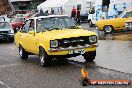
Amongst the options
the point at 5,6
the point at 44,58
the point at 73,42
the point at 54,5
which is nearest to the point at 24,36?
the point at 44,58

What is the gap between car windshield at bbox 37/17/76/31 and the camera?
13.1 m

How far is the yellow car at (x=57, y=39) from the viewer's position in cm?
1187

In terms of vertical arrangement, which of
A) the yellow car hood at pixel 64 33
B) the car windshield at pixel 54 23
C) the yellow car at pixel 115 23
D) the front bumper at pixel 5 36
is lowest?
A: the front bumper at pixel 5 36

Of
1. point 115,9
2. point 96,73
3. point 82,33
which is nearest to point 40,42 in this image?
point 82,33

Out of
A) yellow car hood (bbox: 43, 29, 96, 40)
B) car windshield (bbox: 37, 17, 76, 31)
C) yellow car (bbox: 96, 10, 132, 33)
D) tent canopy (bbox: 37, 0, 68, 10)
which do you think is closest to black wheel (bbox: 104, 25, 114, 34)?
yellow car (bbox: 96, 10, 132, 33)

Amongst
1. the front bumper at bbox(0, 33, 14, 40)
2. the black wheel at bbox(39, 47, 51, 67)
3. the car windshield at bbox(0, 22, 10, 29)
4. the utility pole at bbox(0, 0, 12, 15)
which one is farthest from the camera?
the utility pole at bbox(0, 0, 12, 15)

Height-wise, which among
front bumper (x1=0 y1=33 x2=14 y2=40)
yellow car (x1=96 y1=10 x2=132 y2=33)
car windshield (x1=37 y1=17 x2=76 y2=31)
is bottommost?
front bumper (x1=0 y1=33 x2=14 y2=40)

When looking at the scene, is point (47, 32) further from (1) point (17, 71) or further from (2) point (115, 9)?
(2) point (115, 9)

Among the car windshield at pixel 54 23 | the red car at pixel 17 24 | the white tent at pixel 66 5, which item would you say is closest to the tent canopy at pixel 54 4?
the white tent at pixel 66 5

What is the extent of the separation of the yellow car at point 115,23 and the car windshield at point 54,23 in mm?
11750

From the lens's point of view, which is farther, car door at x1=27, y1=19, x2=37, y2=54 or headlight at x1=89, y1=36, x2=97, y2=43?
car door at x1=27, y1=19, x2=37, y2=54

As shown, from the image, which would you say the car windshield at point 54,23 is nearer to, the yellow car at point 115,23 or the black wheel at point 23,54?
the black wheel at point 23,54

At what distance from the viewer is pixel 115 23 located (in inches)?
996

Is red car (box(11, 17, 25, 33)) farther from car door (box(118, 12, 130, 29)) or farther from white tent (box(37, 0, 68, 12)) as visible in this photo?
car door (box(118, 12, 130, 29))
